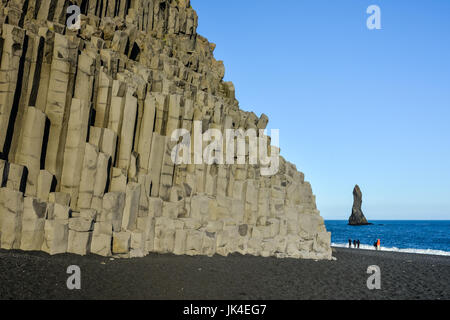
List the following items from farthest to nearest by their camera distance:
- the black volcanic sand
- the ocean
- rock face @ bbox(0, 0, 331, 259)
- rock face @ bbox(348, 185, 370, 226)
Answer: rock face @ bbox(348, 185, 370, 226) < the ocean < rock face @ bbox(0, 0, 331, 259) < the black volcanic sand

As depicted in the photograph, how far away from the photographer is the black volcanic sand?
14.2 m

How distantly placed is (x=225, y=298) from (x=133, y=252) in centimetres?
735

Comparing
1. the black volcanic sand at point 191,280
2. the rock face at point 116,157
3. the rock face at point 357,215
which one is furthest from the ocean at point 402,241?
the black volcanic sand at point 191,280

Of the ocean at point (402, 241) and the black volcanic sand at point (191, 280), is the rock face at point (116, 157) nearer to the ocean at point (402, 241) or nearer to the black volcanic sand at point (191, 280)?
the black volcanic sand at point (191, 280)

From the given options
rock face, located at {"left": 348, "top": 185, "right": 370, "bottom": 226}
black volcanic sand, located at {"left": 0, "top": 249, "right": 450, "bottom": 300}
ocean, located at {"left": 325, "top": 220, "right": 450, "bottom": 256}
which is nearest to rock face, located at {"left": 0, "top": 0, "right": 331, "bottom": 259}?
black volcanic sand, located at {"left": 0, "top": 249, "right": 450, "bottom": 300}

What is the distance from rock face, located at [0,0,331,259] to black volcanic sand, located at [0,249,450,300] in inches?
63.6

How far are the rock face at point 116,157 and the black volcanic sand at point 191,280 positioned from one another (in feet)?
5.30

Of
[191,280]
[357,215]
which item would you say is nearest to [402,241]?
[357,215]

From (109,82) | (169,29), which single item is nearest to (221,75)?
(169,29)

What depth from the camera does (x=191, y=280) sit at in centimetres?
1745

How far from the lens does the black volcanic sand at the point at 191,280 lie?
14.2 metres

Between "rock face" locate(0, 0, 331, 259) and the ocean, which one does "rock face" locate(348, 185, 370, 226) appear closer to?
the ocean

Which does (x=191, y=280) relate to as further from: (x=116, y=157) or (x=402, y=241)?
(x=402, y=241)

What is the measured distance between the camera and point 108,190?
21734mm
